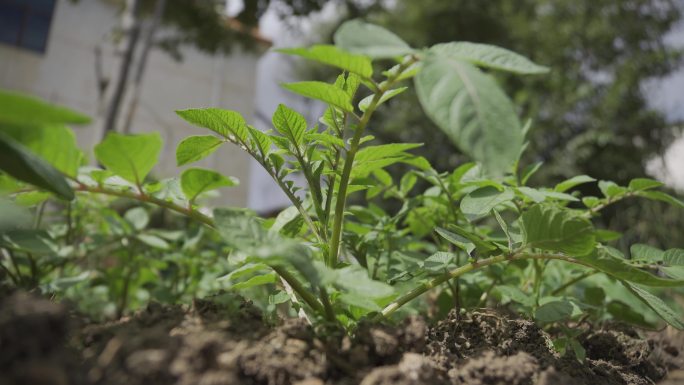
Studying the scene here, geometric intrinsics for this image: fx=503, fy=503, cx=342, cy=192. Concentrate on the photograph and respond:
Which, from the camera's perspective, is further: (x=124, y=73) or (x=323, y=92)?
(x=124, y=73)

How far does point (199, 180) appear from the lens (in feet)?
1.90

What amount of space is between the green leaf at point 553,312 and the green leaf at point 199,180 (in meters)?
0.43

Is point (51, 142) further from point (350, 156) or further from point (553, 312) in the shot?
point (553, 312)

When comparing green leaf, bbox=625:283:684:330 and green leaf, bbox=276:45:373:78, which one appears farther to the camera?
green leaf, bbox=625:283:684:330

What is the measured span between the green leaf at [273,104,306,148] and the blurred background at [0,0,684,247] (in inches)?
224

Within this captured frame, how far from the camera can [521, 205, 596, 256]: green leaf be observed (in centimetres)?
51

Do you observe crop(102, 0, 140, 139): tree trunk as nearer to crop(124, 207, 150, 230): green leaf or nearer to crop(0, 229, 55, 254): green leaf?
crop(124, 207, 150, 230): green leaf

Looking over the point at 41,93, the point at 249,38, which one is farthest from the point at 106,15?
the point at 249,38

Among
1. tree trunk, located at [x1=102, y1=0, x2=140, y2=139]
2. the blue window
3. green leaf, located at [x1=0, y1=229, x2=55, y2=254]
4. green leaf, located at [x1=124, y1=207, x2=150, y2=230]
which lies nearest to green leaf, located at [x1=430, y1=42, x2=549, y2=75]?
green leaf, located at [x1=0, y1=229, x2=55, y2=254]

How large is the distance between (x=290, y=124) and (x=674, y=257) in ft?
1.78

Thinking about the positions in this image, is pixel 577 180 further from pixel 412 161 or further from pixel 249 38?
pixel 249 38

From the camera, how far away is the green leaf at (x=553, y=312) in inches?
25.1

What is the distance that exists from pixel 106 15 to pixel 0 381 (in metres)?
10.7

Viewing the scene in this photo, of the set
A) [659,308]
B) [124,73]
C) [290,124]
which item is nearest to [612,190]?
[659,308]
